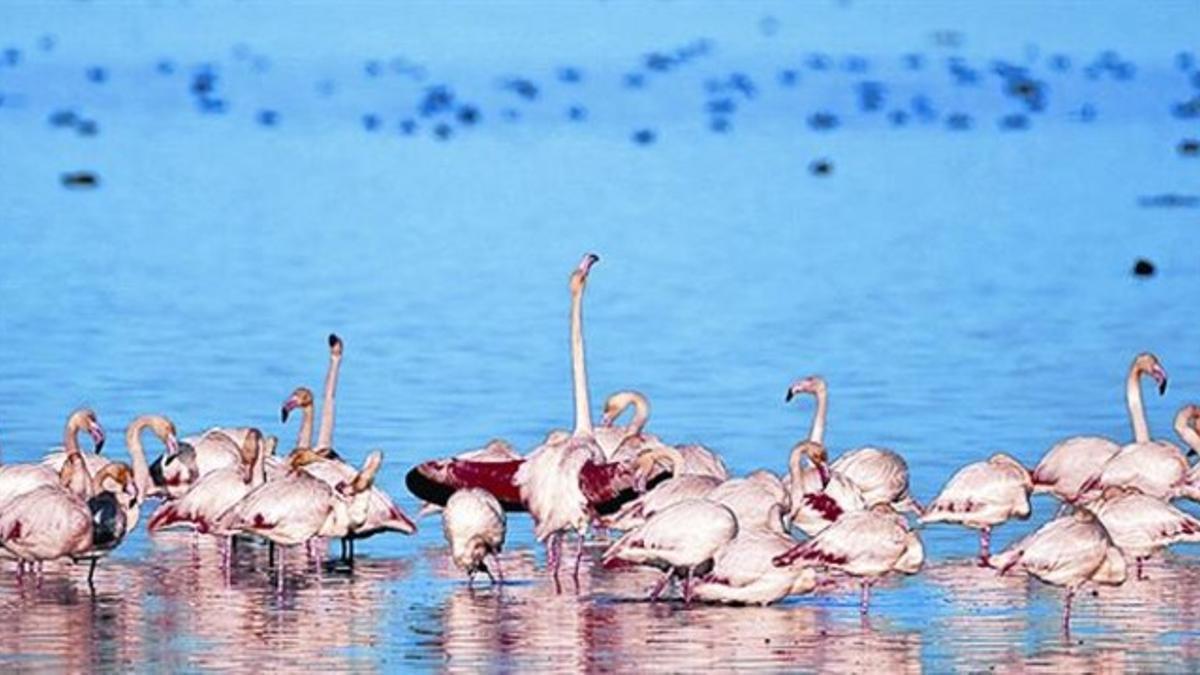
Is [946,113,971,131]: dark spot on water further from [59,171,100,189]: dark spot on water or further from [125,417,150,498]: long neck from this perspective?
[125,417,150,498]: long neck

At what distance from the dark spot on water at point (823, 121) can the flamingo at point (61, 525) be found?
67460 millimetres

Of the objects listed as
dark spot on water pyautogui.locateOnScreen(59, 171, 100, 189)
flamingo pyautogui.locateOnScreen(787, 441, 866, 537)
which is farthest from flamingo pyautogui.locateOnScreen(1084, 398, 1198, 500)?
dark spot on water pyautogui.locateOnScreen(59, 171, 100, 189)

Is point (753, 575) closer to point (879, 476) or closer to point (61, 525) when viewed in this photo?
point (879, 476)

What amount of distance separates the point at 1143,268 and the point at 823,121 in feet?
159

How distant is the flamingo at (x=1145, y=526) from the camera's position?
53.7 ft

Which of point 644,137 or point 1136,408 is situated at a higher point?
point 644,137

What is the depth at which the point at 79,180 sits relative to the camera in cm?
5897

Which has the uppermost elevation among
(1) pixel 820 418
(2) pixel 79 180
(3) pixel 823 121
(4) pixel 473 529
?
(3) pixel 823 121

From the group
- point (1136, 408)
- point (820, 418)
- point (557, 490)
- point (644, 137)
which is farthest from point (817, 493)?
point (644, 137)

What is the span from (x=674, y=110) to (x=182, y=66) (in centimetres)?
4592

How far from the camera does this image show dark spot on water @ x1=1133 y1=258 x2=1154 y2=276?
38375 mm

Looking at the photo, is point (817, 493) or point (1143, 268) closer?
point (817, 493)

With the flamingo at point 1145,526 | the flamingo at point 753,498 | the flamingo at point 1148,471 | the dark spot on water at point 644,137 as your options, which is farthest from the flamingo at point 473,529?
the dark spot on water at point 644,137

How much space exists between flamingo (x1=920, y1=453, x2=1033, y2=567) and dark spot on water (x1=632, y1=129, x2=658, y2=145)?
2246 inches
